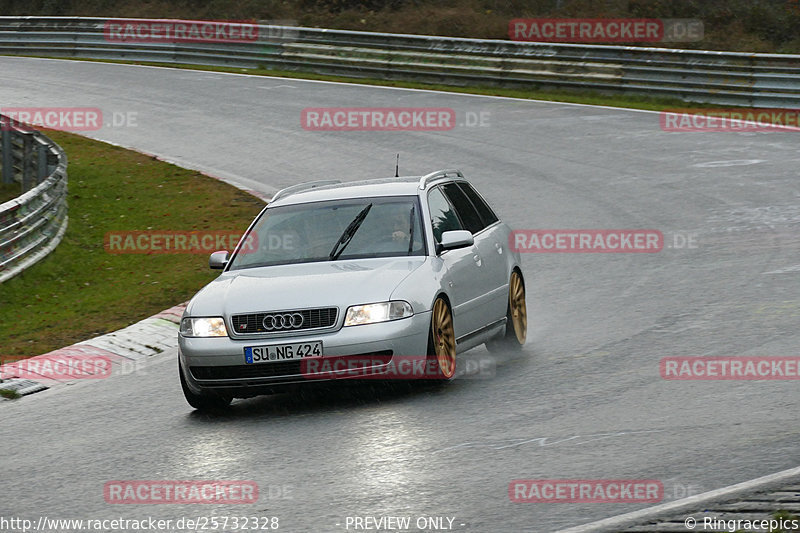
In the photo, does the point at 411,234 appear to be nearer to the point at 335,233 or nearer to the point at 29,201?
the point at 335,233

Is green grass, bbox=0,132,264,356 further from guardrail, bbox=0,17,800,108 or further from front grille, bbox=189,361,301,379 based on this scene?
guardrail, bbox=0,17,800,108

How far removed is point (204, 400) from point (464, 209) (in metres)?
3.05

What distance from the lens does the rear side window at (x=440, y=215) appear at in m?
10.2

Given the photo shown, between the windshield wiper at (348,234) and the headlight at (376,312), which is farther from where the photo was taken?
the windshield wiper at (348,234)

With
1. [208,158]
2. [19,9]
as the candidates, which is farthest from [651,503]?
[19,9]

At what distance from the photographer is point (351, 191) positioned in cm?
1047

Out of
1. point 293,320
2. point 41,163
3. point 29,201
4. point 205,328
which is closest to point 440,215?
point 293,320

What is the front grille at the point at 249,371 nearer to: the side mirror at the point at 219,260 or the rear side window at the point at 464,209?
the side mirror at the point at 219,260

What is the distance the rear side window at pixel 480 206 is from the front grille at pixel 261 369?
2814mm

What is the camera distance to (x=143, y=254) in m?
17.0

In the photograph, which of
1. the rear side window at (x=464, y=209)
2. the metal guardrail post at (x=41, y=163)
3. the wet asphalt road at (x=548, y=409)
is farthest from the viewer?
the metal guardrail post at (x=41, y=163)

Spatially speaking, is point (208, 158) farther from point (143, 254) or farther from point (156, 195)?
point (143, 254)

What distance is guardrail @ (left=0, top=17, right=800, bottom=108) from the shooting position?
1022 inches

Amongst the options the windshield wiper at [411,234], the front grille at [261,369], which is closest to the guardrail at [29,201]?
the windshield wiper at [411,234]
